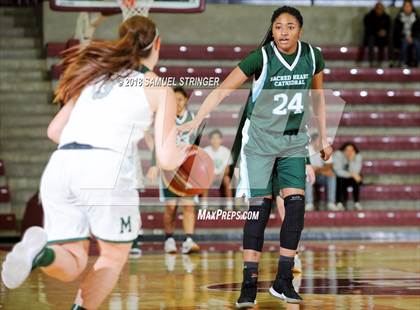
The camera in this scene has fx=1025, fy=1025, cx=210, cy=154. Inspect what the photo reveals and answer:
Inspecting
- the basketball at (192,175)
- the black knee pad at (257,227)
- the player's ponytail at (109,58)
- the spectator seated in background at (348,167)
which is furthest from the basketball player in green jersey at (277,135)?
the spectator seated in background at (348,167)

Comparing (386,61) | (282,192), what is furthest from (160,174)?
(386,61)

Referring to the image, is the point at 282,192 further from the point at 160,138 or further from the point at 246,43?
the point at 246,43

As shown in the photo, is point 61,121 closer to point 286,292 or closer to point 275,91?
point 275,91

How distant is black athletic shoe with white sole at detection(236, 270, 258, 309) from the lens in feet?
21.0

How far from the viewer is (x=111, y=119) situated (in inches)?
186

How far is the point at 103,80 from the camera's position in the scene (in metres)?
4.82

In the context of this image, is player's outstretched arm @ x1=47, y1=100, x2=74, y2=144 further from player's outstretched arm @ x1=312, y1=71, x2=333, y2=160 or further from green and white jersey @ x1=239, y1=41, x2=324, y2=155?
player's outstretched arm @ x1=312, y1=71, x2=333, y2=160

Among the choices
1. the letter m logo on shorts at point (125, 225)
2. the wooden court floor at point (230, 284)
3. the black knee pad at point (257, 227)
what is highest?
the letter m logo on shorts at point (125, 225)

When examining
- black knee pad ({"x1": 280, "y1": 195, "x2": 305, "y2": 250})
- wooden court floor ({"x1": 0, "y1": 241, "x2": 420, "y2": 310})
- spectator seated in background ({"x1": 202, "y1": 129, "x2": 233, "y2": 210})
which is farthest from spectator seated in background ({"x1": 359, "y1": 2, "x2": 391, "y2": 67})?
black knee pad ({"x1": 280, "y1": 195, "x2": 305, "y2": 250})

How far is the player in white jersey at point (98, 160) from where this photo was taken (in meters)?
4.62

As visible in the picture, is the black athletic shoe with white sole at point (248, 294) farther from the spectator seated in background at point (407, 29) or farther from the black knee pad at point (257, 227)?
Result: the spectator seated in background at point (407, 29)

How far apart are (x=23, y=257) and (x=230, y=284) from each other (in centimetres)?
372

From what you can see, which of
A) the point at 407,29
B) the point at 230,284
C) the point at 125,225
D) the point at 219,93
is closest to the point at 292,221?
the point at 219,93

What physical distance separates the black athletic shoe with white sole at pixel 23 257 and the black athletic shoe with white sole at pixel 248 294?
6.88 ft
